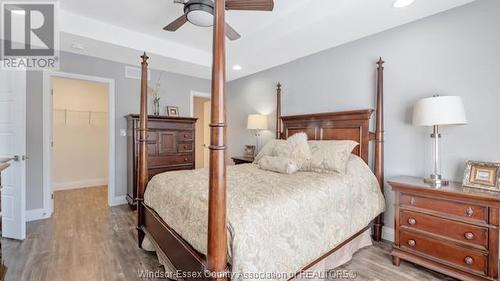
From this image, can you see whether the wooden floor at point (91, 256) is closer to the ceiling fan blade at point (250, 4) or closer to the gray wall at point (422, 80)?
the gray wall at point (422, 80)

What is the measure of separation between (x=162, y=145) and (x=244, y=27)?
225 cm

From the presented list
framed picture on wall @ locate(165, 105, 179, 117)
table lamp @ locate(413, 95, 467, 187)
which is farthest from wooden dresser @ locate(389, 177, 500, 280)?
framed picture on wall @ locate(165, 105, 179, 117)

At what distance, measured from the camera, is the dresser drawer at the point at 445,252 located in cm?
180

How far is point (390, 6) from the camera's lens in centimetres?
227

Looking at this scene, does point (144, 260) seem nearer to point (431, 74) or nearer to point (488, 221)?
point (488, 221)

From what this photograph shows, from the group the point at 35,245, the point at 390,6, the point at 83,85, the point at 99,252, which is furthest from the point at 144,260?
the point at 83,85

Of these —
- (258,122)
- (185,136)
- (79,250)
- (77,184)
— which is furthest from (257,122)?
(77,184)

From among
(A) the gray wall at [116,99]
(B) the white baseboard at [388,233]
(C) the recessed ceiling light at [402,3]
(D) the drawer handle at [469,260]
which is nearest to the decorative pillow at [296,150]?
(B) the white baseboard at [388,233]

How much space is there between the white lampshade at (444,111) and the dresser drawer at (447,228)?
0.84m

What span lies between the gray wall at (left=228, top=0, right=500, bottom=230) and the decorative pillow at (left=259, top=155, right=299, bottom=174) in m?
1.19

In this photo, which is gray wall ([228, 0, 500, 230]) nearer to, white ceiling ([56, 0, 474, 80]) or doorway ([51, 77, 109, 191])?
white ceiling ([56, 0, 474, 80])

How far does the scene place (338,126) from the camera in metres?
3.05

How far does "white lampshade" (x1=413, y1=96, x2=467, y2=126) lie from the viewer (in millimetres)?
2014

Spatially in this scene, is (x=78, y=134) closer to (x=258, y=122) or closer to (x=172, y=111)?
(x=172, y=111)
